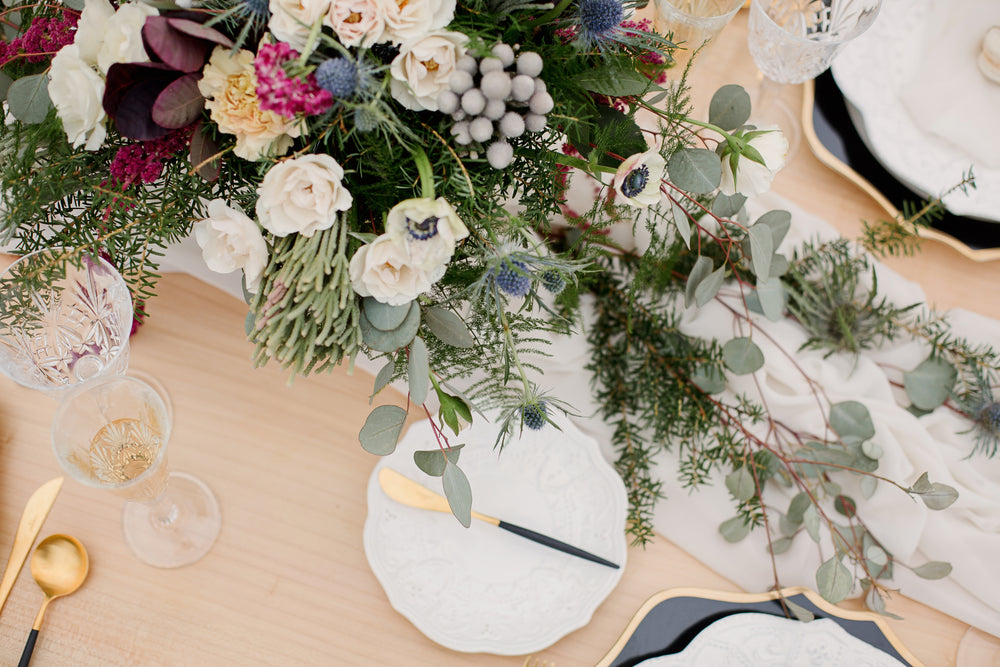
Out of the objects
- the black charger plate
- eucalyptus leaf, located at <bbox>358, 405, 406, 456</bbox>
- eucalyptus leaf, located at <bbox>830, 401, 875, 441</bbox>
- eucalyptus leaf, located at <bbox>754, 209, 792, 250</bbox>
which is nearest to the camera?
eucalyptus leaf, located at <bbox>358, 405, 406, 456</bbox>

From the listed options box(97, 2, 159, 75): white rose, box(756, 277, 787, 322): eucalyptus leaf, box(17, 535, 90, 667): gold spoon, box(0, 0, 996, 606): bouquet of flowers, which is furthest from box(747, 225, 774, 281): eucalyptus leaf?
box(17, 535, 90, 667): gold spoon

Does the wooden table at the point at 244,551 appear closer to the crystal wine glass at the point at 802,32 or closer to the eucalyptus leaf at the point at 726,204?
the eucalyptus leaf at the point at 726,204

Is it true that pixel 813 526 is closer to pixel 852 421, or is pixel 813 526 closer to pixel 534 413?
pixel 852 421

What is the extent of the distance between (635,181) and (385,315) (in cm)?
18

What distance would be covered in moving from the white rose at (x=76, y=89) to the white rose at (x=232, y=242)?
82 mm

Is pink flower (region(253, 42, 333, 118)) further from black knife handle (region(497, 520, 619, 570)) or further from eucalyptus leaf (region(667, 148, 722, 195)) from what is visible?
black knife handle (region(497, 520, 619, 570))

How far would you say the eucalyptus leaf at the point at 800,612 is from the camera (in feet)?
1.91

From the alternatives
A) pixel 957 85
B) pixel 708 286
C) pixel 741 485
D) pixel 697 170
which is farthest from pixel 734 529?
pixel 957 85

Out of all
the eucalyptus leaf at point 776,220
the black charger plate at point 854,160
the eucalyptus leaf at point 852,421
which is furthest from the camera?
the black charger plate at point 854,160

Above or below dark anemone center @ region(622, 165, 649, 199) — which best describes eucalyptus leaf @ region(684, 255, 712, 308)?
below

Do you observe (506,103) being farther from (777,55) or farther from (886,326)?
(886,326)

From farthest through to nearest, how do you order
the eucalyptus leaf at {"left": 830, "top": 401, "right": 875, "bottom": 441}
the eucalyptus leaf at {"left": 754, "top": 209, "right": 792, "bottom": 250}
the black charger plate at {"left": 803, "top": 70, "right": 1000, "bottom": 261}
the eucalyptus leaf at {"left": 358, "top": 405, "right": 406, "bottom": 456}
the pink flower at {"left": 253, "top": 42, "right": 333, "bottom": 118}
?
the black charger plate at {"left": 803, "top": 70, "right": 1000, "bottom": 261} < the eucalyptus leaf at {"left": 830, "top": 401, "right": 875, "bottom": 441} < the eucalyptus leaf at {"left": 754, "top": 209, "right": 792, "bottom": 250} < the eucalyptus leaf at {"left": 358, "top": 405, "right": 406, "bottom": 456} < the pink flower at {"left": 253, "top": 42, "right": 333, "bottom": 118}

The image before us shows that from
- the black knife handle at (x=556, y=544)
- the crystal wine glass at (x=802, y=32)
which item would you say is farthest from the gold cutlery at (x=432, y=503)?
the crystal wine glass at (x=802, y=32)

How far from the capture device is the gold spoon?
56 cm
